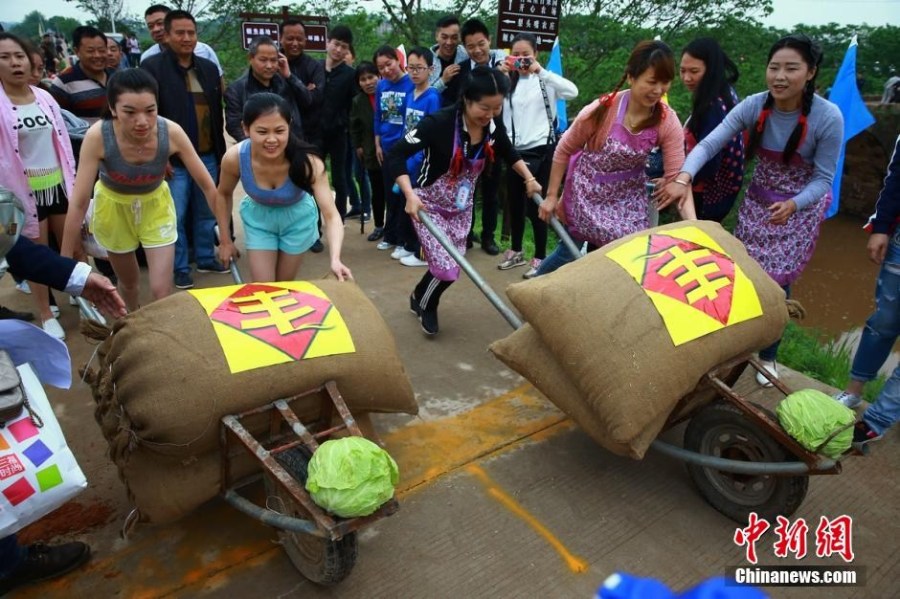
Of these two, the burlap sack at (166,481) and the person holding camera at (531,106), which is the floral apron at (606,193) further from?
the burlap sack at (166,481)

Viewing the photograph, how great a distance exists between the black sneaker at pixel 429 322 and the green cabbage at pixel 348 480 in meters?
2.02

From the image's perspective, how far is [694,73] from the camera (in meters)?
3.25

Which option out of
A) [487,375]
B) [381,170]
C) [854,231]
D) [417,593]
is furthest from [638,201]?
[854,231]

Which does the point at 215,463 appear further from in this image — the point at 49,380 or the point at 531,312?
the point at 531,312

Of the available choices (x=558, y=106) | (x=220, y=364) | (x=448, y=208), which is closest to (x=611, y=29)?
(x=558, y=106)

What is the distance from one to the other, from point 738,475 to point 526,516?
31.2 inches

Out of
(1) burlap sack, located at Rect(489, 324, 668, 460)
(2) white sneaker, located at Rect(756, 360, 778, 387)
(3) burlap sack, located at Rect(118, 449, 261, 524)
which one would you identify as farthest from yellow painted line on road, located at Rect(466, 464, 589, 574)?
(2) white sneaker, located at Rect(756, 360, 778, 387)

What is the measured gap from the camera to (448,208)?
11.6 ft

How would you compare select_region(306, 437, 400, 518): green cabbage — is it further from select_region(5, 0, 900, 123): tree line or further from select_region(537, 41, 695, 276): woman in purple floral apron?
select_region(5, 0, 900, 123): tree line

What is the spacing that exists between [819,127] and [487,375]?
1922 mm

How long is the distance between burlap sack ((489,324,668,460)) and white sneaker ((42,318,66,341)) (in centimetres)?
260

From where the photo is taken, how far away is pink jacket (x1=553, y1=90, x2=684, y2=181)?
116 inches

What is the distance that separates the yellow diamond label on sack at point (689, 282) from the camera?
2.08 m

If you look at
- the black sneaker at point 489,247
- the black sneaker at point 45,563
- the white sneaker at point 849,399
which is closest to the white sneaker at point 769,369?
the white sneaker at point 849,399
